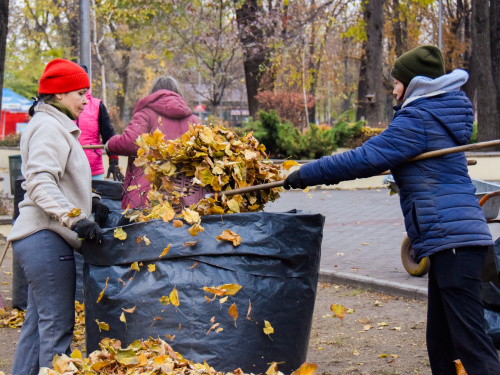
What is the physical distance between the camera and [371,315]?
5883 mm

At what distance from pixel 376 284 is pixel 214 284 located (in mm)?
3776

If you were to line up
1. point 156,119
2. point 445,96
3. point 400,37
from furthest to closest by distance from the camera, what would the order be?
1. point 400,37
2. point 156,119
3. point 445,96

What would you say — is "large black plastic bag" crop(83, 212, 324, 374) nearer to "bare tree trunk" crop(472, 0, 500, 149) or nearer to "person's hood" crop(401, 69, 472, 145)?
"person's hood" crop(401, 69, 472, 145)

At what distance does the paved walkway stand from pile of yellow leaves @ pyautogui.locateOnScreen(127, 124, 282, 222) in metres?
1.18

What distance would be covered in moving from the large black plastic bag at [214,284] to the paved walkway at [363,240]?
5.20 feet

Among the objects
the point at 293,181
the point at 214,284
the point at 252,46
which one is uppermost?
the point at 252,46

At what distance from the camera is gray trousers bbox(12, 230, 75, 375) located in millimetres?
3490

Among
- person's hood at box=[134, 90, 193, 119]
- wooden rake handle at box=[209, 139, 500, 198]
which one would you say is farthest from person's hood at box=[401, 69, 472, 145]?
person's hood at box=[134, 90, 193, 119]

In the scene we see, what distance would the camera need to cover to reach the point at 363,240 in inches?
360

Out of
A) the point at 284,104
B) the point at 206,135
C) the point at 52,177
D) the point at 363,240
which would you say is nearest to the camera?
the point at 52,177

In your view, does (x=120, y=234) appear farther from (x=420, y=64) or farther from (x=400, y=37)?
(x=400, y=37)

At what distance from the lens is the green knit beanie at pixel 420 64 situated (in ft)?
11.1

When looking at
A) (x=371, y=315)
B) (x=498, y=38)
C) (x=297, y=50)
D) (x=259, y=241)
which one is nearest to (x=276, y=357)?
(x=259, y=241)

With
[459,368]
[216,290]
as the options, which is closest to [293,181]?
[216,290]
